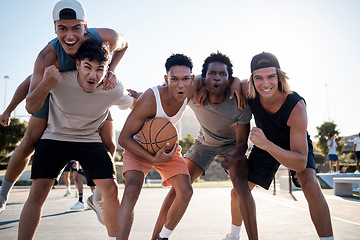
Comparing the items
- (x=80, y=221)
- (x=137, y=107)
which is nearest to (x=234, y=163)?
(x=137, y=107)

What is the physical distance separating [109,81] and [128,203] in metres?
1.28

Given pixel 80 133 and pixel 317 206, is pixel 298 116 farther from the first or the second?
pixel 80 133

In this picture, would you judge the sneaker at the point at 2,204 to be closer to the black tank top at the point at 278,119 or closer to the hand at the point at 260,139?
the hand at the point at 260,139

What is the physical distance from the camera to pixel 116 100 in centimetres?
358

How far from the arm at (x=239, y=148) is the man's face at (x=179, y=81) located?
0.93 meters

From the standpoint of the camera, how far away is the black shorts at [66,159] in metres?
3.28

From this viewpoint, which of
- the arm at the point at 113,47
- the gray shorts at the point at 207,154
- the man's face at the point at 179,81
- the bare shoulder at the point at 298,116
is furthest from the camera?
the gray shorts at the point at 207,154

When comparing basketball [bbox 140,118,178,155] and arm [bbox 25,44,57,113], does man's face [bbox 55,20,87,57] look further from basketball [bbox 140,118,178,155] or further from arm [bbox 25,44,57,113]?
basketball [bbox 140,118,178,155]

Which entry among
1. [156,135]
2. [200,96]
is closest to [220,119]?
[200,96]

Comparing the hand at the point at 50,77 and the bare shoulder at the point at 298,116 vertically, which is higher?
the hand at the point at 50,77

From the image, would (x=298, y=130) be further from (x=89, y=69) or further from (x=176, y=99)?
(x=89, y=69)

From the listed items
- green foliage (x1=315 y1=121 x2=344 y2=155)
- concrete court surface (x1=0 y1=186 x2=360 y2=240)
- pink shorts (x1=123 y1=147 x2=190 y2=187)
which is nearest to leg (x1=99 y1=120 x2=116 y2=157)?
pink shorts (x1=123 y1=147 x2=190 y2=187)

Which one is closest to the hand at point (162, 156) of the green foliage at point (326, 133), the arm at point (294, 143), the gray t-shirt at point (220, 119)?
the arm at point (294, 143)

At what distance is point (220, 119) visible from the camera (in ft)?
13.5
